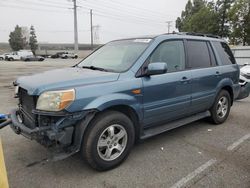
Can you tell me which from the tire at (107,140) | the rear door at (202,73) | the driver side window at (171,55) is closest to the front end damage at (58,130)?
the tire at (107,140)

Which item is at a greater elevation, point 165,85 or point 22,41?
point 22,41

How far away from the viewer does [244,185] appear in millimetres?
2744

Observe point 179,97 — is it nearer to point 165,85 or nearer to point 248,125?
point 165,85

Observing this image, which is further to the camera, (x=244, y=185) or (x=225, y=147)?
(x=225, y=147)

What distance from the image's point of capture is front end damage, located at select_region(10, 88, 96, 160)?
8.52 ft

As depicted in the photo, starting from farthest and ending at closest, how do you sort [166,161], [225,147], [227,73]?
[227,73] → [225,147] → [166,161]

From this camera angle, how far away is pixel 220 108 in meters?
4.96

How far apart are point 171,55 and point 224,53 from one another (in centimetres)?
188

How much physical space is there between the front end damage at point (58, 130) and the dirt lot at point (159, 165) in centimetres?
44

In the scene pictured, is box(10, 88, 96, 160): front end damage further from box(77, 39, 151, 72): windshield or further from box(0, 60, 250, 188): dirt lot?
box(77, 39, 151, 72): windshield

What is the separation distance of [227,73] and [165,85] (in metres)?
2.07

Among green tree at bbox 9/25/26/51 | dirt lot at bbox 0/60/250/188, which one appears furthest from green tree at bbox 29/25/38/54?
dirt lot at bbox 0/60/250/188

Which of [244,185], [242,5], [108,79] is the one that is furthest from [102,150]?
[242,5]

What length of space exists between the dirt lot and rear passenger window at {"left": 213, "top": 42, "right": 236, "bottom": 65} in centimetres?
161
